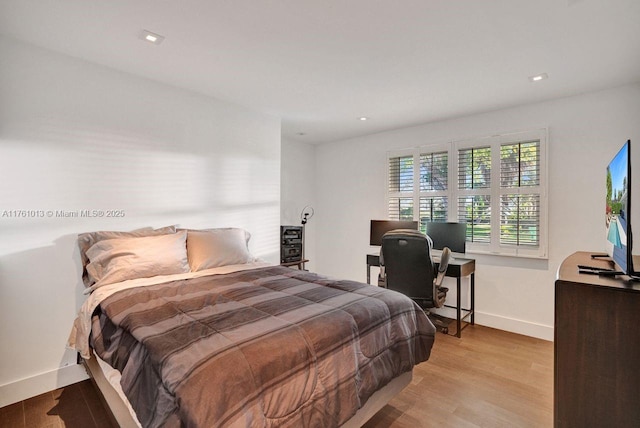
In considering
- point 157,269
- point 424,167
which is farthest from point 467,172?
point 157,269

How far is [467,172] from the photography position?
376 centimetres

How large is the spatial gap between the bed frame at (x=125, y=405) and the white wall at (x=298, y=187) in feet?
10.5

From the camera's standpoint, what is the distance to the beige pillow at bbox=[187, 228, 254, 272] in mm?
2656

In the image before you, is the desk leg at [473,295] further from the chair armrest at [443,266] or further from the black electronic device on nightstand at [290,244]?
the black electronic device on nightstand at [290,244]

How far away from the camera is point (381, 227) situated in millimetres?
4266

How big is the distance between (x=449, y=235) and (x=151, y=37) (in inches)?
135

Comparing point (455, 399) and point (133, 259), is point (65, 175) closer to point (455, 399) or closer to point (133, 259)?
point (133, 259)

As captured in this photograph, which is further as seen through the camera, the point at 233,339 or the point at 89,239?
the point at 89,239

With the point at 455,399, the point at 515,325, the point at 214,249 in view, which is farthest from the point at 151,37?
the point at 515,325

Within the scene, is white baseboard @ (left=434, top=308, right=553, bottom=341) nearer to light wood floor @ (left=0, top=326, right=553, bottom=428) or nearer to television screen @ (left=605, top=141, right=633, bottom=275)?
light wood floor @ (left=0, top=326, right=553, bottom=428)

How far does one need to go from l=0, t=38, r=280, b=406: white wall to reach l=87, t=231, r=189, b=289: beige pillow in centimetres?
34

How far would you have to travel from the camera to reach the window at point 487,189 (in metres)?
3.32

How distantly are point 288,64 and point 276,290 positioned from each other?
1.74m

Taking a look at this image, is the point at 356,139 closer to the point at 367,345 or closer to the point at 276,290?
the point at 276,290
